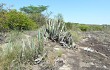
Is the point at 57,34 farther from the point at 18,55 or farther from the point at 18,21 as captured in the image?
the point at 18,21

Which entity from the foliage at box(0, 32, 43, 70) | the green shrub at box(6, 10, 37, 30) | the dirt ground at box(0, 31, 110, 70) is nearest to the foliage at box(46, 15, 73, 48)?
the dirt ground at box(0, 31, 110, 70)

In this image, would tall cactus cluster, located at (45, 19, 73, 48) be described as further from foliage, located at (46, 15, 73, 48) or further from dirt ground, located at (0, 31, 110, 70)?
dirt ground, located at (0, 31, 110, 70)

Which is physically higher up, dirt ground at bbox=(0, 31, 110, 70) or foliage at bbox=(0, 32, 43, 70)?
foliage at bbox=(0, 32, 43, 70)

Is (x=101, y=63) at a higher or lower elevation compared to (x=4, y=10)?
lower

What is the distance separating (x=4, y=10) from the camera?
13.7 metres

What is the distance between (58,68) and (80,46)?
3.27 metres

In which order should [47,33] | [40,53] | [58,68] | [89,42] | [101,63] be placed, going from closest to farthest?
[58,68], [40,53], [101,63], [47,33], [89,42]

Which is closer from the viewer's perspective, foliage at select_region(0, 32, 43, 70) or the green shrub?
foliage at select_region(0, 32, 43, 70)

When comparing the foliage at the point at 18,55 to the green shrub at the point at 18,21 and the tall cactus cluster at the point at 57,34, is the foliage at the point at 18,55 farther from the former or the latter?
the green shrub at the point at 18,21

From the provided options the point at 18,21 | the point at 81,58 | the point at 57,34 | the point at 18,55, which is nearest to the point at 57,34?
the point at 57,34

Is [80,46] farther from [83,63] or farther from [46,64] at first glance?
[46,64]

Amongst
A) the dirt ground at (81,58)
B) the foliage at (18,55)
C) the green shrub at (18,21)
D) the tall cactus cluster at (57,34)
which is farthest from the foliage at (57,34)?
the green shrub at (18,21)

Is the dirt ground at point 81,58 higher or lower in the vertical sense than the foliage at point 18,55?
lower

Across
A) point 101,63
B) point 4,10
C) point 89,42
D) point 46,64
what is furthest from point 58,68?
point 4,10
